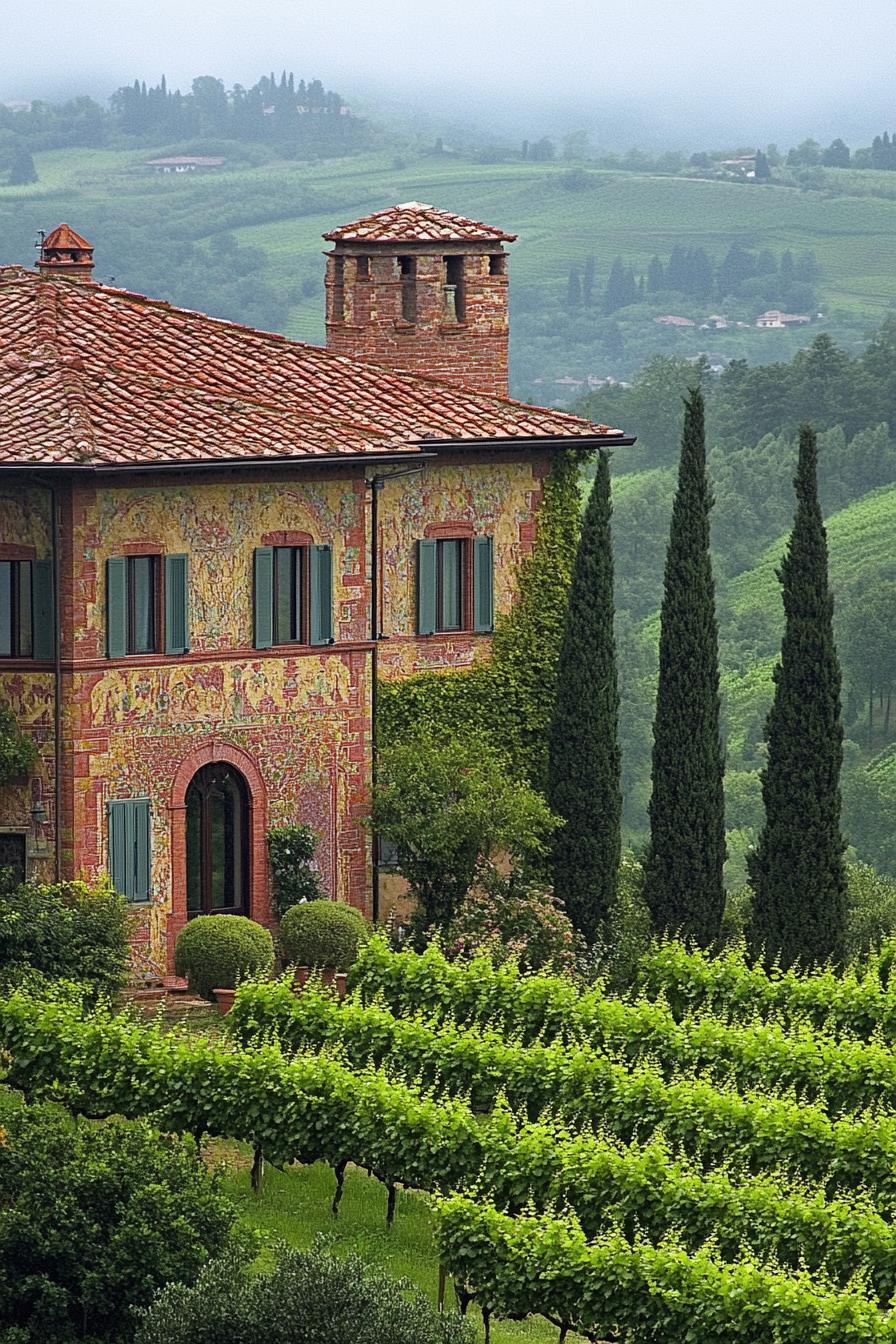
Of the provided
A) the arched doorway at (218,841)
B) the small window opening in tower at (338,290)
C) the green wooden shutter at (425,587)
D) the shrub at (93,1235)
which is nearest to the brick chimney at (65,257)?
the small window opening in tower at (338,290)

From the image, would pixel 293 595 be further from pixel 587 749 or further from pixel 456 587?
pixel 587 749

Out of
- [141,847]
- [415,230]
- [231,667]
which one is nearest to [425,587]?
[231,667]

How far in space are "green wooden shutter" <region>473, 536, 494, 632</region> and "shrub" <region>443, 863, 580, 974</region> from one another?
144 inches

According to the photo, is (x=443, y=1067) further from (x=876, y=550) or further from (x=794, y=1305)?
(x=876, y=550)

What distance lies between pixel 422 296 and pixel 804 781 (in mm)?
8889

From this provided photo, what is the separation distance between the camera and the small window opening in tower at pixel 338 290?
40844mm

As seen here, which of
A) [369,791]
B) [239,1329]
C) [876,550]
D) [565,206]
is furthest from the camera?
[565,206]

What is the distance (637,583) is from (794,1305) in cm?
8100

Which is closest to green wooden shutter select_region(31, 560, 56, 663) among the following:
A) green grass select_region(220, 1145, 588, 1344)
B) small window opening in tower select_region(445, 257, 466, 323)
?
green grass select_region(220, 1145, 588, 1344)

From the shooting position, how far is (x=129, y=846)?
35.5m

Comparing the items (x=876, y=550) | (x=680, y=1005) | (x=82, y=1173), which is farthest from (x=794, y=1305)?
(x=876, y=550)

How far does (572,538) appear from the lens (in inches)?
1580

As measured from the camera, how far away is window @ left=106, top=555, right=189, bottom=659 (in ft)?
116

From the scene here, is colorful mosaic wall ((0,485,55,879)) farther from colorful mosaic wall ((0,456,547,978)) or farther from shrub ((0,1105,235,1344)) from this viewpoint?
shrub ((0,1105,235,1344))
